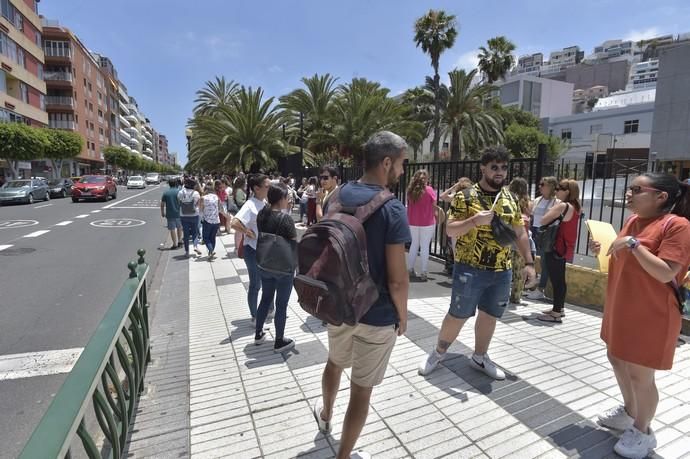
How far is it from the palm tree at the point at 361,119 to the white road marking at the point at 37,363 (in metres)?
21.8

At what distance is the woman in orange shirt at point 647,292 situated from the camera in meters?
2.24

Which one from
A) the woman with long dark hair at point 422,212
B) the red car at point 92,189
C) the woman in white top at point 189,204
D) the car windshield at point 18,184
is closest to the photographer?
the woman with long dark hair at point 422,212

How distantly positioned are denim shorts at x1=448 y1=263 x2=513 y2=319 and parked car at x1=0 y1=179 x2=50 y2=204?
25.9 meters

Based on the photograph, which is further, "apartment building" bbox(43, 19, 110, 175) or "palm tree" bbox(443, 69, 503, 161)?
"apartment building" bbox(43, 19, 110, 175)

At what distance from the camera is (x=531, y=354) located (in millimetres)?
3879

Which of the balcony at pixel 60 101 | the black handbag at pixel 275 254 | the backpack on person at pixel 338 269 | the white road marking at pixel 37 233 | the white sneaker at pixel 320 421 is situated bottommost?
the white road marking at pixel 37 233

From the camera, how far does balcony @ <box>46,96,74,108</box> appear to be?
47319 mm

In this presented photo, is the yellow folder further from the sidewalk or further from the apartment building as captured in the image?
the apartment building

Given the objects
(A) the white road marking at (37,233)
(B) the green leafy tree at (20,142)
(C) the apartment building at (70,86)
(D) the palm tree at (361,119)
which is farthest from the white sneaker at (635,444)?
(C) the apartment building at (70,86)

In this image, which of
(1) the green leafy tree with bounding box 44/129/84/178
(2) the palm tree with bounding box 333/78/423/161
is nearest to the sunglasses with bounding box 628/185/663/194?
(2) the palm tree with bounding box 333/78/423/161

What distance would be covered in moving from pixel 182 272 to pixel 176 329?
128 inches

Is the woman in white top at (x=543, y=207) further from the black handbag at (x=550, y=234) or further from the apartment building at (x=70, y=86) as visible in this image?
the apartment building at (x=70, y=86)

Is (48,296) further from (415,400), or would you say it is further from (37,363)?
(415,400)

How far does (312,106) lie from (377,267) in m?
28.5
